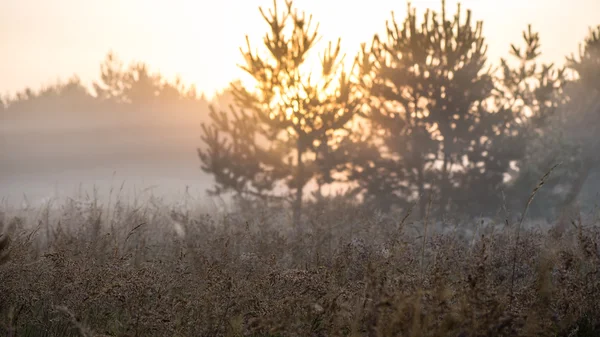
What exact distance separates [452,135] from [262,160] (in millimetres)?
5849

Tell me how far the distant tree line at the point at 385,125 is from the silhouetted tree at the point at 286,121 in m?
0.03

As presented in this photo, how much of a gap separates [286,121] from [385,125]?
3.95 meters

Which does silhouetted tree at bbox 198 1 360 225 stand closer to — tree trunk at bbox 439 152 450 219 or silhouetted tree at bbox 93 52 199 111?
tree trunk at bbox 439 152 450 219

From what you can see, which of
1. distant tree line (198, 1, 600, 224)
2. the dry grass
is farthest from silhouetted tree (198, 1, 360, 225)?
the dry grass

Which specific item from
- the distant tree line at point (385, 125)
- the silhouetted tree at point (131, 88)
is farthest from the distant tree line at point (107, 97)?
the distant tree line at point (385, 125)

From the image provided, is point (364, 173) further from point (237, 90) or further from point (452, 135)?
point (237, 90)

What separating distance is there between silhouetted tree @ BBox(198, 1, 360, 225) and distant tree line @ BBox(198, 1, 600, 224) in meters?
0.03

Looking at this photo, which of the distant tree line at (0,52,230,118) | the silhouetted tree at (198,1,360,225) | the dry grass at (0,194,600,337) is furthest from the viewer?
the distant tree line at (0,52,230,118)

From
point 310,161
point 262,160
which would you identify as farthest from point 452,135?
point 262,160

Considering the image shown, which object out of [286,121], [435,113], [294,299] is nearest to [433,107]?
[435,113]

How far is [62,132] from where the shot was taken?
41719mm

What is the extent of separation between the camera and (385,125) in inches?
687

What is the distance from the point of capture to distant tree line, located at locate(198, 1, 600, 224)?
47.6ft

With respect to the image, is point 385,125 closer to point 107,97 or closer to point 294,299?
point 294,299
